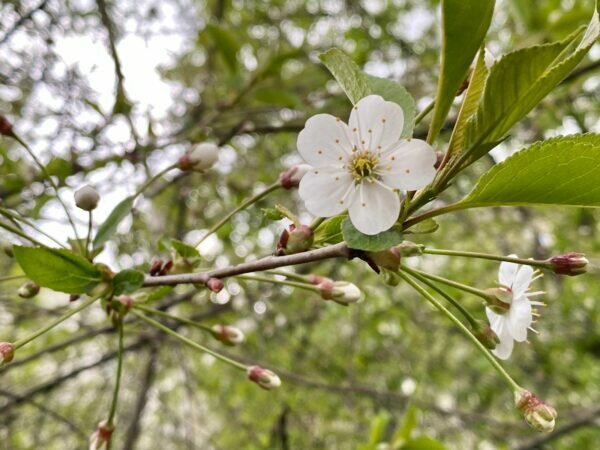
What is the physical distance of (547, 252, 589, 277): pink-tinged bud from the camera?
30.3 inches

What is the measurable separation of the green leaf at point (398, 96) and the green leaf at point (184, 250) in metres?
0.35

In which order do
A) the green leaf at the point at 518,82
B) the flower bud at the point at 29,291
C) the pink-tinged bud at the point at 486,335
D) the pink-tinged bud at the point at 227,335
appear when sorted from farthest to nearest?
the pink-tinged bud at the point at 227,335 < the flower bud at the point at 29,291 < the pink-tinged bud at the point at 486,335 < the green leaf at the point at 518,82

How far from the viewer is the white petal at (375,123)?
0.72m

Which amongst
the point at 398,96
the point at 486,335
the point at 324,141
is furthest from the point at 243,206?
the point at 486,335

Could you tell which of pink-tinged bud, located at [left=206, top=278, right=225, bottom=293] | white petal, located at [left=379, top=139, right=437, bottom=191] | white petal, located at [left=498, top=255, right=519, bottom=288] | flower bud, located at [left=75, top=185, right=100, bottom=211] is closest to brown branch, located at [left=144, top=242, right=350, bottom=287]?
pink-tinged bud, located at [left=206, top=278, right=225, bottom=293]

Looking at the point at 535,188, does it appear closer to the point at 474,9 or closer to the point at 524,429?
the point at 474,9

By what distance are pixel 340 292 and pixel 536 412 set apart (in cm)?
31

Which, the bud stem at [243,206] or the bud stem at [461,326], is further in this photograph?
the bud stem at [243,206]

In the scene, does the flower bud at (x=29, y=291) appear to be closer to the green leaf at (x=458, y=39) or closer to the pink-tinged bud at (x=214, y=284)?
the pink-tinged bud at (x=214, y=284)

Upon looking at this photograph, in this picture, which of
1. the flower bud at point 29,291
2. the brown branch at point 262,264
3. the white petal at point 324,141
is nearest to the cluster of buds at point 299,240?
the brown branch at point 262,264

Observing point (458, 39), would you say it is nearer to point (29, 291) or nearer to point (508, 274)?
point (508, 274)

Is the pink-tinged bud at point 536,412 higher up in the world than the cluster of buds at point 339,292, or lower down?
lower down

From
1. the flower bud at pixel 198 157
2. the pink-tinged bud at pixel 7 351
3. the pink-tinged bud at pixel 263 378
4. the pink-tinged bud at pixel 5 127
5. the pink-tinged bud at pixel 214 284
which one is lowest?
the pink-tinged bud at pixel 7 351

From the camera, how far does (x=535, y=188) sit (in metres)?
0.65
